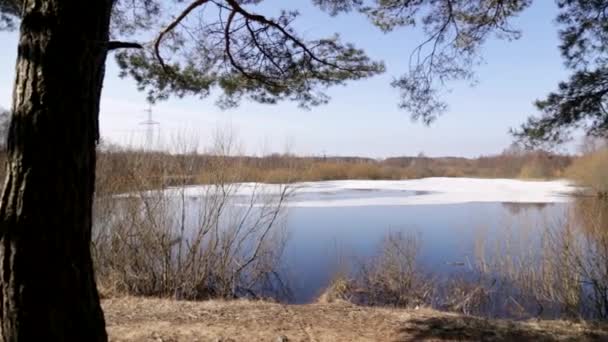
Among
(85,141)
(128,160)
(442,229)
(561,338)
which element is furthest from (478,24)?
(442,229)

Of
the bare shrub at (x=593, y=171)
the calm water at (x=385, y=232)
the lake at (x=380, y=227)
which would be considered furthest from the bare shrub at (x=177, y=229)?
the bare shrub at (x=593, y=171)

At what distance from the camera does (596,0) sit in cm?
325

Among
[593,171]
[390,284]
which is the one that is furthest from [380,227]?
[593,171]

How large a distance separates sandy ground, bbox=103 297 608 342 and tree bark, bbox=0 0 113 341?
1324 millimetres

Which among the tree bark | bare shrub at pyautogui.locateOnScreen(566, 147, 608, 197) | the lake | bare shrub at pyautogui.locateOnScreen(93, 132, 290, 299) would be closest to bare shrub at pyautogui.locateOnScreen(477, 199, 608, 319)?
the lake

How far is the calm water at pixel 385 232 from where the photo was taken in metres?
6.03

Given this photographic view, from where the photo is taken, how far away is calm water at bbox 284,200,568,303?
6027mm

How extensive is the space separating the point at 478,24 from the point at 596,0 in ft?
2.65

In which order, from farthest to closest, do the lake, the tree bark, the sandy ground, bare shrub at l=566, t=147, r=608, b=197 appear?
bare shrub at l=566, t=147, r=608, b=197, the lake, the sandy ground, the tree bark

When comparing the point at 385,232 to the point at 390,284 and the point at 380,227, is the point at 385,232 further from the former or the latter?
the point at 390,284

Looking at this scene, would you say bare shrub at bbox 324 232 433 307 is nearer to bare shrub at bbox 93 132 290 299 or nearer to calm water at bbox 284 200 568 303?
calm water at bbox 284 200 568 303

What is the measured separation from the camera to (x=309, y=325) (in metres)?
3.18

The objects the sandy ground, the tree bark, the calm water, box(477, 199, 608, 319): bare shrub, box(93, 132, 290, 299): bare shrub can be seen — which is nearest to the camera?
the tree bark

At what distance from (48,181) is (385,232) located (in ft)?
24.1
